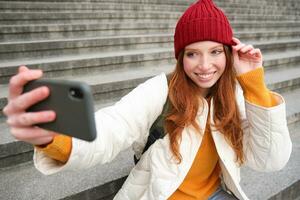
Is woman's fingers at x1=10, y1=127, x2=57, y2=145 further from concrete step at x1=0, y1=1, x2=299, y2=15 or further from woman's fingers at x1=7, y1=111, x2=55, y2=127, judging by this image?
concrete step at x1=0, y1=1, x2=299, y2=15

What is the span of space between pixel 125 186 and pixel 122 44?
2733 millimetres

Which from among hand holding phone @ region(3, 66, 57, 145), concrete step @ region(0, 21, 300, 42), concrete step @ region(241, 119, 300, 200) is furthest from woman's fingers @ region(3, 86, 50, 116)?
concrete step @ region(0, 21, 300, 42)

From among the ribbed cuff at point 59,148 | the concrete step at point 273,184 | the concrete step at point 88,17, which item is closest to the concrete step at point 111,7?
the concrete step at point 88,17

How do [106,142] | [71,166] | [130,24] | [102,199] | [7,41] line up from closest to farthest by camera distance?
1. [71,166]
2. [106,142]
3. [102,199]
4. [7,41]
5. [130,24]

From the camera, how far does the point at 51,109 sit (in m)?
0.71

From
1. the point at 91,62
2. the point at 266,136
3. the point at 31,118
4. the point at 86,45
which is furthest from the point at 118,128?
the point at 86,45

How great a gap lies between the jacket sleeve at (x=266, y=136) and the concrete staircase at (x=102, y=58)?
0.77m

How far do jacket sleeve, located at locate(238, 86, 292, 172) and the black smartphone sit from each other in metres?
0.94

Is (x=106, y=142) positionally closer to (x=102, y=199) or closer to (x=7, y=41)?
(x=102, y=199)

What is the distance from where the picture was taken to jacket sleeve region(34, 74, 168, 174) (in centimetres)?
106

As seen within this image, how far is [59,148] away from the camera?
0.99m

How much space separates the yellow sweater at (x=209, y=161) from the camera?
4.62ft

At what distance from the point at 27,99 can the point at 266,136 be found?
43.0 inches

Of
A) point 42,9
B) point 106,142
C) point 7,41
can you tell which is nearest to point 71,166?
point 106,142
